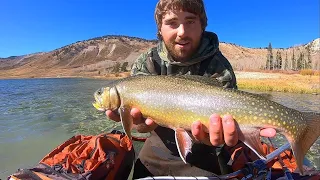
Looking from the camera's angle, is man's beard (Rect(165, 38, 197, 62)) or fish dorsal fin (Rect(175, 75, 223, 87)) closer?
fish dorsal fin (Rect(175, 75, 223, 87))

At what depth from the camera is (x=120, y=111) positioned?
2896 mm

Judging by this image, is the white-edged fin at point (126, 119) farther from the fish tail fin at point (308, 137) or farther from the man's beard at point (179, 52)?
the fish tail fin at point (308, 137)

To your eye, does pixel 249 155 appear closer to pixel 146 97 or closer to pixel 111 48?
→ pixel 146 97

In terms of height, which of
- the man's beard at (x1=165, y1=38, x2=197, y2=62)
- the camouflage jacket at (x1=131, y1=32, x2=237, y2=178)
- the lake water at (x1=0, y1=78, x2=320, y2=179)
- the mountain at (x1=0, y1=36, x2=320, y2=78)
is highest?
the mountain at (x1=0, y1=36, x2=320, y2=78)

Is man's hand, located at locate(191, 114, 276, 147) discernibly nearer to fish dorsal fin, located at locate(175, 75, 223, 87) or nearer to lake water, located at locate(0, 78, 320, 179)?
fish dorsal fin, located at locate(175, 75, 223, 87)

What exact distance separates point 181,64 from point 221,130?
116 cm

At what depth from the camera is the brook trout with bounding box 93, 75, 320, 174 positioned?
229 cm

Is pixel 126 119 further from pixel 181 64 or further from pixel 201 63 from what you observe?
pixel 201 63

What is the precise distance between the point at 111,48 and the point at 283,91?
121 m

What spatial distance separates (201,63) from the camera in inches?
136

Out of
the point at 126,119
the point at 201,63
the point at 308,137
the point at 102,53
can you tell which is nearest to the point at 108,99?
the point at 126,119

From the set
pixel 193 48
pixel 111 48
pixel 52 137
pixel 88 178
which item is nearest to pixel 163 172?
pixel 88 178

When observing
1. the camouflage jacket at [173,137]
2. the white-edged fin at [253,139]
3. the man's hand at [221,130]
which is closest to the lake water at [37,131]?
the camouflage jacket at [173,137]

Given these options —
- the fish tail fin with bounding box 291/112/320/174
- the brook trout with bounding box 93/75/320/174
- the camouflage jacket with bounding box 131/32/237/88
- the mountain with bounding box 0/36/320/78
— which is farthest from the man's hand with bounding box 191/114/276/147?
the mountain with bounding box 0/36/320/78
